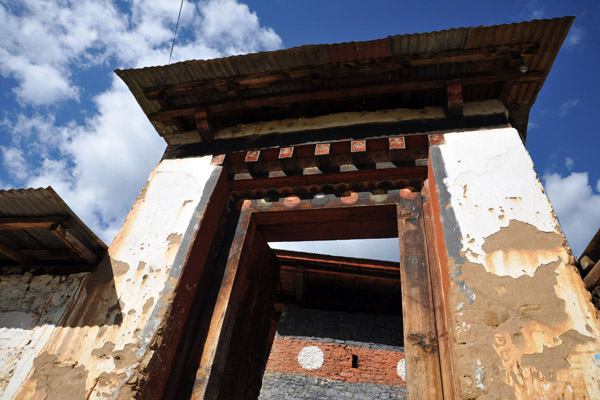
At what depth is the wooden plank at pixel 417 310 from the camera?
2.50m

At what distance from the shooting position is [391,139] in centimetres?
386

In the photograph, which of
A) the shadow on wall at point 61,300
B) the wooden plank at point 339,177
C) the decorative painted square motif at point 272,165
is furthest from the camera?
the decorative painted square motif at point 272,165

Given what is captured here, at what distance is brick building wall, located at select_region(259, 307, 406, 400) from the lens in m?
8.66

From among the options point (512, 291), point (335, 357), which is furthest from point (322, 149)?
point (335, 357)

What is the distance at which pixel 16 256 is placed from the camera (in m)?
3.25

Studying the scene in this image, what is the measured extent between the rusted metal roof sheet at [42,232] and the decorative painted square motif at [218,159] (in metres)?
1.44

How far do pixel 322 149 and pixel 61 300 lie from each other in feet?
9.20

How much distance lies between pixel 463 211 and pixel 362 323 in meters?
7.26

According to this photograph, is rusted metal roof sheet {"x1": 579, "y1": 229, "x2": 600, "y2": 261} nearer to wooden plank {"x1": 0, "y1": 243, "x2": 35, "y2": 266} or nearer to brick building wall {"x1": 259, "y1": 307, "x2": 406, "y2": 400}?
wooden plank {"x1": 0, "y1": 243, "x2": 35, "y2": 266}

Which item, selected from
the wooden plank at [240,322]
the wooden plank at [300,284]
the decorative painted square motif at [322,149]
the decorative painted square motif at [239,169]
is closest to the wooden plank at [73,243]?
the wooden plank at [240,322]

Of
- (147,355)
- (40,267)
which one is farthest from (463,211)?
(40,267)

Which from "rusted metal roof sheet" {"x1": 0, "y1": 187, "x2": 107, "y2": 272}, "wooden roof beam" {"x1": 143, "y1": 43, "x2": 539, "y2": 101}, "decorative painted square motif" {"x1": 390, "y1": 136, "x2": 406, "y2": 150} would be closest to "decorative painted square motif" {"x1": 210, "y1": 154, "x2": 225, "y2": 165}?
"wooden roof beam" {"x1": 143, "y1": 43, "x2": 539, "y2": 101}

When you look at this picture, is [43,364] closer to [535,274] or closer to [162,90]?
[162,90]

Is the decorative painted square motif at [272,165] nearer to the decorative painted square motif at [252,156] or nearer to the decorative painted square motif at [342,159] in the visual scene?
the decorative painted square motif at [252,156]
